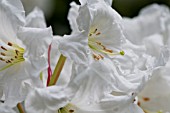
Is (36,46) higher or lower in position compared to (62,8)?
higher

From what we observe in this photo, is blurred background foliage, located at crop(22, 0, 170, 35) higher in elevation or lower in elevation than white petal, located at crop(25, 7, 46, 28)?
lower

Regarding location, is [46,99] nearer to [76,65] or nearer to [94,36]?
[76,65]

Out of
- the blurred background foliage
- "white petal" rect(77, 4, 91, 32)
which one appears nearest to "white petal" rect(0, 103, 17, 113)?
"white petal" rect(77, 4, 91, 32)

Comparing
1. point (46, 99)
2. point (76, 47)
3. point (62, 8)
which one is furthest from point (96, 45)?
point (62, 8)

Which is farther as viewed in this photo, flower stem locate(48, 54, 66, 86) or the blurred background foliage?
the blurred background foliage

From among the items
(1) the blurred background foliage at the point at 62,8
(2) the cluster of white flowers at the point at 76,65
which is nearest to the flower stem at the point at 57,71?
(2) the cluster of white flowers at the point at 76,65

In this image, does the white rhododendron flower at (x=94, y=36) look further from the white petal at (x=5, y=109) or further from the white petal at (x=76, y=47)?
the white petal at (x=5, y=109)

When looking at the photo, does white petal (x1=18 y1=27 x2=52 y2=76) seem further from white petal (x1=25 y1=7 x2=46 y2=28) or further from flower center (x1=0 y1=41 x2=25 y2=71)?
white petal (x1=25 y1=7 x2=46 y2=28)
